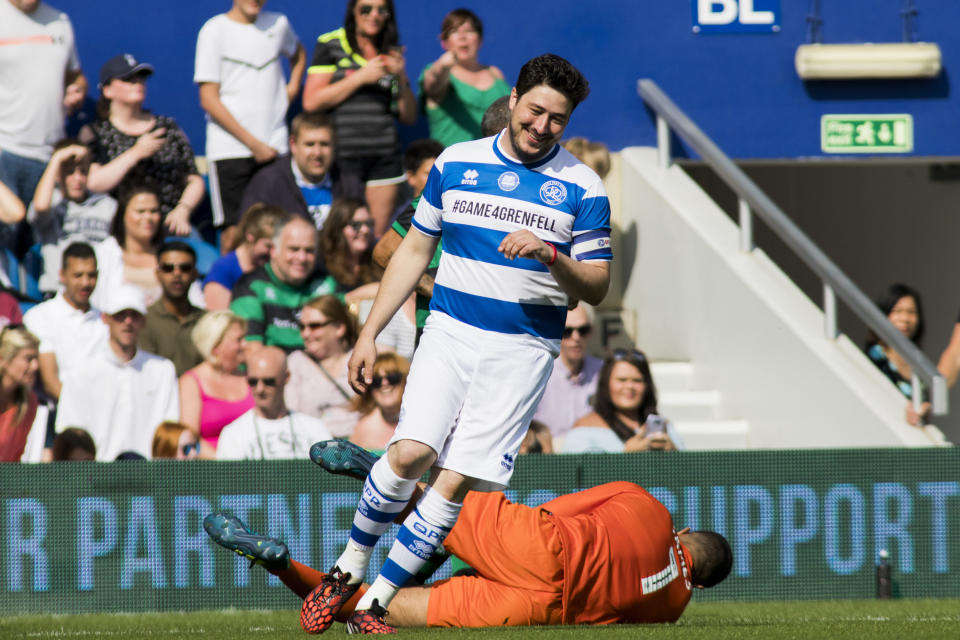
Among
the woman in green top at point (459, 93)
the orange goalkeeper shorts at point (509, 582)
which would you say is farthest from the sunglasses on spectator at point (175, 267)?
the orange goalkeeper shorts at point (509, 582)

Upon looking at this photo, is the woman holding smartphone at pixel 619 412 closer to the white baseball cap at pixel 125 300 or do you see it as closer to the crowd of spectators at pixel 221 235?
the crowd of spectators at pixel 221 235

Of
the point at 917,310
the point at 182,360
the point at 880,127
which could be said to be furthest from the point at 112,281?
the point at 880,127

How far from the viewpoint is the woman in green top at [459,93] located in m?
11.1

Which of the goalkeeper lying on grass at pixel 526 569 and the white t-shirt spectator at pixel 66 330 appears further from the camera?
the white t-shirt spectator at pixel 66 330

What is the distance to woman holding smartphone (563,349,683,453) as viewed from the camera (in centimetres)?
869

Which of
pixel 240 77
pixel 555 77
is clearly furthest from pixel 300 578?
pixel 240 77

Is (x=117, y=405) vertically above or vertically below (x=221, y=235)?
below

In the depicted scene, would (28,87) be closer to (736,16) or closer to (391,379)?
(391,379)

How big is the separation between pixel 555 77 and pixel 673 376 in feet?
20.2

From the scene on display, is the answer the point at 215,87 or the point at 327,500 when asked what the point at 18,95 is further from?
the point at 327,500

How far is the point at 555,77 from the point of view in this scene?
510 centimetres

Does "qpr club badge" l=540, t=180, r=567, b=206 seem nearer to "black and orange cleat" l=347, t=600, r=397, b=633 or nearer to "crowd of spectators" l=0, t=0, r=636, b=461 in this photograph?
"black and orange cleat" l=347, t=600, r=397, b=633

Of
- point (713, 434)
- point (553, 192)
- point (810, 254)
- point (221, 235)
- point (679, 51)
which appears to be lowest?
point (713, 434)

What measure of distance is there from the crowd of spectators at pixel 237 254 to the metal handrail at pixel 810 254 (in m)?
0.38
